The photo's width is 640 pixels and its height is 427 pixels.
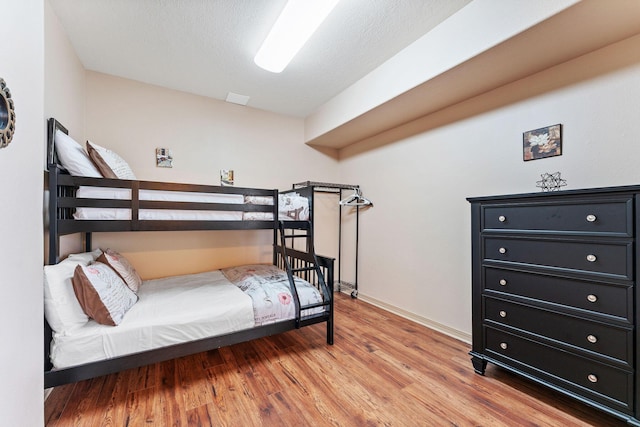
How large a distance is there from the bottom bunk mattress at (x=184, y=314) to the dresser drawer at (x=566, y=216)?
1.50 metres

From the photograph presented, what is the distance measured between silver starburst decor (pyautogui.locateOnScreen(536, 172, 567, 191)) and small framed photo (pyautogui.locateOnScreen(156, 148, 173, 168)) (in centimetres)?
346

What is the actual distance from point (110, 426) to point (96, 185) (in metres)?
1.41

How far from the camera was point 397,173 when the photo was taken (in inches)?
119

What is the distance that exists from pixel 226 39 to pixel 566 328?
9.89 ft

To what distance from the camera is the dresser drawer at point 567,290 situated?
128cm

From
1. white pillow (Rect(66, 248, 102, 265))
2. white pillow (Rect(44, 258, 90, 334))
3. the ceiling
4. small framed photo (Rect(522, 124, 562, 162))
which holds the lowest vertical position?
white pillow (Rect(44, 258, 90, 334))

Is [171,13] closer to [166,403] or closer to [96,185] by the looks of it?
[96,185]

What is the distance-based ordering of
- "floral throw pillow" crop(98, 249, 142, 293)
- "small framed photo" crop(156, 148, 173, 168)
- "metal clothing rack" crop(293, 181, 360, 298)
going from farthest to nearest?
"metal clothing rack" crop(293, 181, 360, 298), "small framed photo" crop(156, 148, 173, 168), "floral throw pillow" crop(98, 249, 142, 293)

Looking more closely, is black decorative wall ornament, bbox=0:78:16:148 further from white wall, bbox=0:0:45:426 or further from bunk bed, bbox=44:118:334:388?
bunk bed, bbox=44:118:334:388

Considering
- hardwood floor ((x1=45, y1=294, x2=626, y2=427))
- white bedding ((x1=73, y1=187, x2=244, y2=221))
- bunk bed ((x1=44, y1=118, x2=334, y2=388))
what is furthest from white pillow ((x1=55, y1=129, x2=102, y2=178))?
hardwood floor ((x1=45, y1=294, x2=626, y2=427))

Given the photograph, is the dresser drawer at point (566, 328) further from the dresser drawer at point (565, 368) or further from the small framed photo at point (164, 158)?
the small framed photo at point (164, 158)

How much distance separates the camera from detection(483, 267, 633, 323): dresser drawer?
1277mm

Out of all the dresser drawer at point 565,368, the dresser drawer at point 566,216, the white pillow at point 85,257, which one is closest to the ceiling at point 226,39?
the dresser drawer at point 566,216

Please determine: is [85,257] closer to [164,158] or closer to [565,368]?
[164,158]
